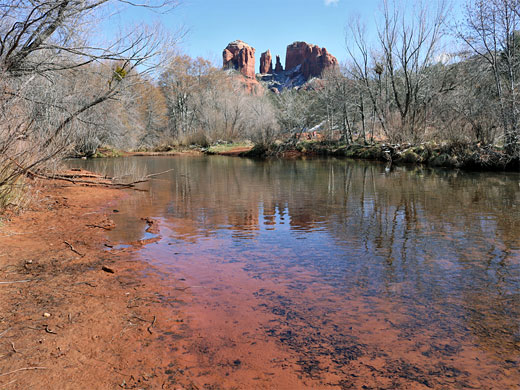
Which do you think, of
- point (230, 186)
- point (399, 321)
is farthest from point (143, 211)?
point (399, 321)

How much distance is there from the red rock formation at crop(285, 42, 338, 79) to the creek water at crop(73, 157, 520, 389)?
133059mm

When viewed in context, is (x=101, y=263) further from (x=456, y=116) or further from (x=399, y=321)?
(x=456, y=116)

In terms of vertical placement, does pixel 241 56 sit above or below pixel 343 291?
above

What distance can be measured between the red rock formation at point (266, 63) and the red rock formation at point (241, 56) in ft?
25.4

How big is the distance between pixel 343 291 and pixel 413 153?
21974mm

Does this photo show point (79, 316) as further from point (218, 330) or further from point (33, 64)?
point (33, 64)

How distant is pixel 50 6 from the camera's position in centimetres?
730

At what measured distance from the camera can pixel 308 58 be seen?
5591 inches

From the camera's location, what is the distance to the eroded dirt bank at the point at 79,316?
9.61ft

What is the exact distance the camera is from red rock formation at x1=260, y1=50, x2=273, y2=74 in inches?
6117

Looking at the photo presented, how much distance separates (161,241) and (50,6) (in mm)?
5061

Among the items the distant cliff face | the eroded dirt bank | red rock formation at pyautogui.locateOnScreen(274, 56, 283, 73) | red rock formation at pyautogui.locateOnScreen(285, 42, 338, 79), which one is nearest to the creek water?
the eroded dirt bank

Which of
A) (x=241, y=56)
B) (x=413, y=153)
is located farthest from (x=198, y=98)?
(x=241, y=56)

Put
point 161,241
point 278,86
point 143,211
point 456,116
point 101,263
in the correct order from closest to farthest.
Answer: point 101,263, point 161,241, point 143,211, point 456,116, point 278,86
